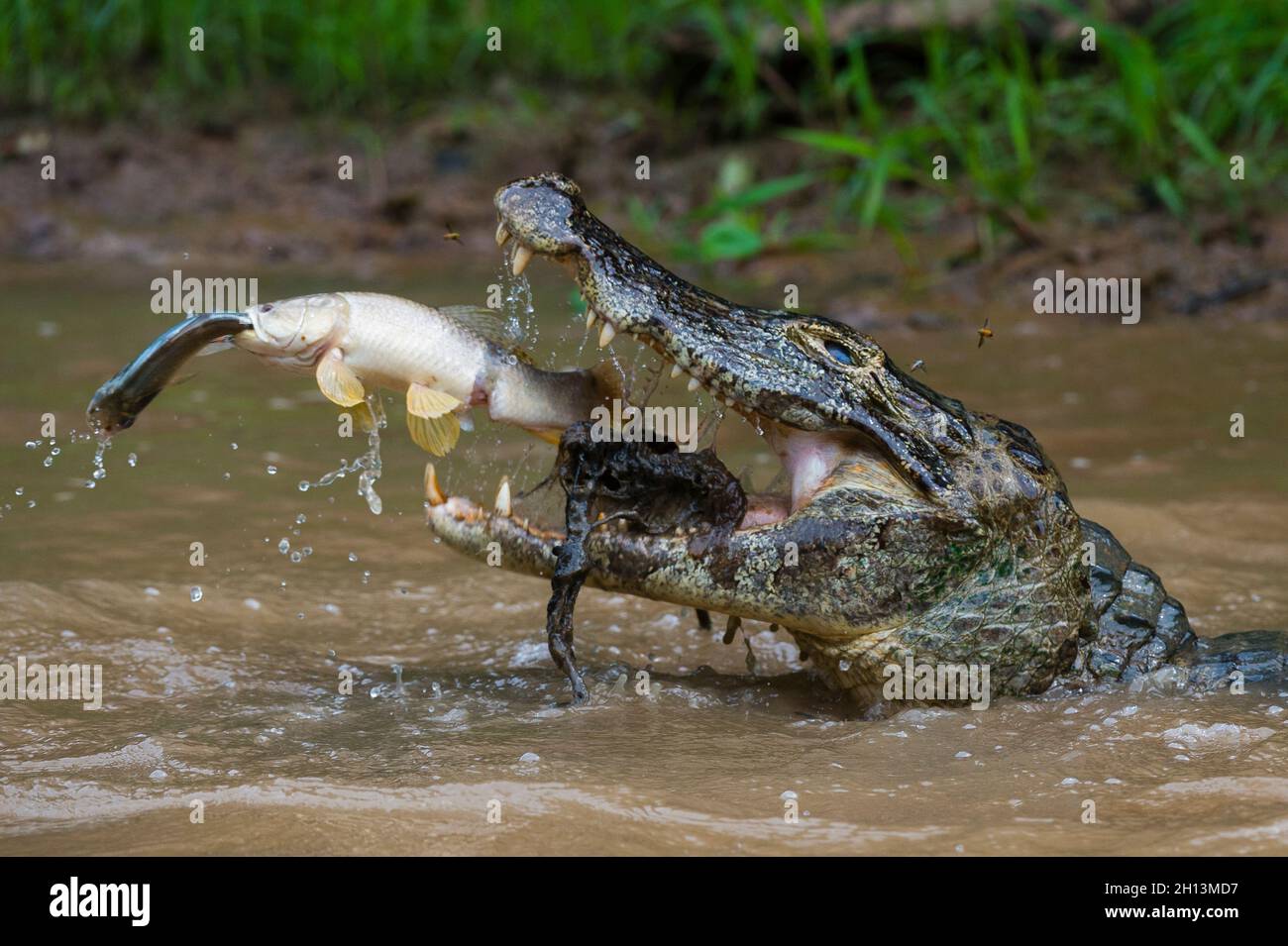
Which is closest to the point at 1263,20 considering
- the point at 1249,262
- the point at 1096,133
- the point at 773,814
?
the point at 1096,133

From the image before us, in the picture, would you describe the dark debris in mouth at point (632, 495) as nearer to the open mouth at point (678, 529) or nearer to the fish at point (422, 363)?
the open mouth at point (678, 529)

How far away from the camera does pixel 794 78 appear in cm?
1033

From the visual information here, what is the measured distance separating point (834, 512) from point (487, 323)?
88cm

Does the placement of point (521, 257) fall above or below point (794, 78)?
below

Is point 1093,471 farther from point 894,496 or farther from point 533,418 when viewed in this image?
point 533,418

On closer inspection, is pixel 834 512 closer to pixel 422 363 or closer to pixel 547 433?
pixel 547 433

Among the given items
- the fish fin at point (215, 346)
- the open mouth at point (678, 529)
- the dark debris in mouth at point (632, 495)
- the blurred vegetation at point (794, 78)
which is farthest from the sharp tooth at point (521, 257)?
the blurred vegetation at point (794, 78)

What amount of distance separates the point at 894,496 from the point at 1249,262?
5.47 meters

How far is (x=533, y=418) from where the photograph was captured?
132 inches

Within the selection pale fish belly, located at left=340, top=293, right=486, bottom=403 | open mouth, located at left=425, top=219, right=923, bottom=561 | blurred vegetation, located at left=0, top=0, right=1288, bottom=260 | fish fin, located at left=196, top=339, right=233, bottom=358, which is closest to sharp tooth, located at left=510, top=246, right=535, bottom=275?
open mouth, located at left=425, top=219, right=923, bottom=561

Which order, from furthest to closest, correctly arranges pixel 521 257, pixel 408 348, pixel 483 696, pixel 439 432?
pixel 483 696 → pixel 439 432 → pixel 408 348 → pixel 521 257

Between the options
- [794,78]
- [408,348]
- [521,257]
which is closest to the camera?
[521,257]

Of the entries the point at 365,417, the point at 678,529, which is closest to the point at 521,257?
the point at 365,417
